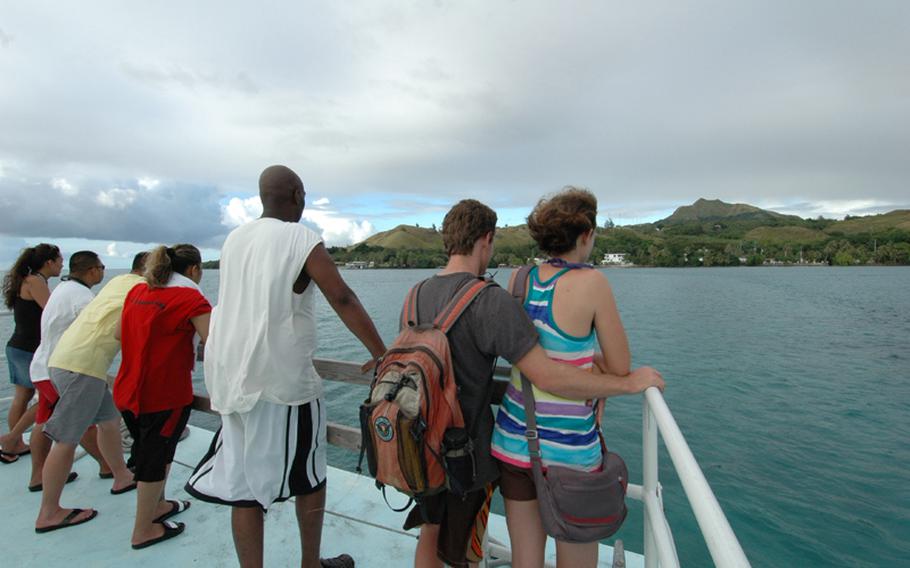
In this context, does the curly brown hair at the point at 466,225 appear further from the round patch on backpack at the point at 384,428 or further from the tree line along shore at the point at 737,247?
the tree line along shore at the point at 737,247

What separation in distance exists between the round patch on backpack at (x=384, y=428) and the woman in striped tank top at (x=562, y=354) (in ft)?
1.54

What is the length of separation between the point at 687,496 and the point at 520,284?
997mm

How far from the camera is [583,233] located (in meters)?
1.73

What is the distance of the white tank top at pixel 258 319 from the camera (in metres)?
1.86

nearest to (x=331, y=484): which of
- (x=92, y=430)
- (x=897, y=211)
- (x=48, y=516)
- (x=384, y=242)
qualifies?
(x=48, y=516)

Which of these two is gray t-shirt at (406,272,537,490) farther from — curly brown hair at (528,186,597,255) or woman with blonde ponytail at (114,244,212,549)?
woman with blonde ponytail at (114,244,212,549)

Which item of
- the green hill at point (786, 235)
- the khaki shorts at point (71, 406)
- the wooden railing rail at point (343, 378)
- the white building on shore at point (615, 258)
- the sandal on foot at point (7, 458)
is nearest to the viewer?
the wooden railing rail at point (343, 378)

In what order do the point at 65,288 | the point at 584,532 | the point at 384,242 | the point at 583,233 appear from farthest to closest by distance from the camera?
the point at 384,242 → the point at 65,288 → the point at 583,233 → the point at 584,532

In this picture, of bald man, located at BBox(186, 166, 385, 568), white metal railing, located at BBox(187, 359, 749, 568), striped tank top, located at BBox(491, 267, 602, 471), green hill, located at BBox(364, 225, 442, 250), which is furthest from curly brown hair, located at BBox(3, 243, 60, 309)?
green hill, located at BBox(364, 225, 442, 250)

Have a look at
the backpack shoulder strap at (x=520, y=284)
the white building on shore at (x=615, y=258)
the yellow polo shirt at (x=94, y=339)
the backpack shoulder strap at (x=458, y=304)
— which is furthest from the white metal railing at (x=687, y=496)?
the white building on shore at (x=615, y=258)

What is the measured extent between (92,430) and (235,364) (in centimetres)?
276

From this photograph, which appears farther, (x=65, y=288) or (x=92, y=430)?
(x=92, y=430)

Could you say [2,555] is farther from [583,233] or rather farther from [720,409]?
[720,409]

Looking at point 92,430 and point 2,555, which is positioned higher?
point 92,430
